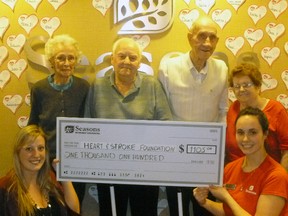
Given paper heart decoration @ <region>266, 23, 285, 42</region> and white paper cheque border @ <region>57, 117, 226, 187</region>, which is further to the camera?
paper heart decoration @ <region>266, 23, 285, 42</region>

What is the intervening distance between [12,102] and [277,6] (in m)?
2.47

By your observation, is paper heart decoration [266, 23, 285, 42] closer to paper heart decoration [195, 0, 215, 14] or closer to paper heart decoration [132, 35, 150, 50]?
paper heart decoration [195, 0, 215, 14]

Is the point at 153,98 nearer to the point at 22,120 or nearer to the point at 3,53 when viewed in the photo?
the point at 22,120

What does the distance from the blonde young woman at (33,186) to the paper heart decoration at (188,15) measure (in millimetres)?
1814

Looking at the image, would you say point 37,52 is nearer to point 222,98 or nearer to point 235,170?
point 222,98

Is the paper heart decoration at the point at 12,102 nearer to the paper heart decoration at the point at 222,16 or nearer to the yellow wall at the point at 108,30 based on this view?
the yellow wall at the point at 108,30

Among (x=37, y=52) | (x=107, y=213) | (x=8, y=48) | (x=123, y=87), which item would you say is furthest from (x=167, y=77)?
(x=8, y=48)

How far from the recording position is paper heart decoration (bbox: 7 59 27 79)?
3729 mm

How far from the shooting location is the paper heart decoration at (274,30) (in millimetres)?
3666

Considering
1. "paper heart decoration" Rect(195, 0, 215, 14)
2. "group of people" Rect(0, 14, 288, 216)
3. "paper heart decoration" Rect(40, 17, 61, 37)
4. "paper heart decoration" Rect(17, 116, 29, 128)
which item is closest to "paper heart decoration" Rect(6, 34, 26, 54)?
"paper heart decoration" Rect(40, 17, 61, 37)

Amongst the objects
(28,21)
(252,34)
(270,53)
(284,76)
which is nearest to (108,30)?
(28,21)

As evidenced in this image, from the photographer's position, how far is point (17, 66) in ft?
12.3

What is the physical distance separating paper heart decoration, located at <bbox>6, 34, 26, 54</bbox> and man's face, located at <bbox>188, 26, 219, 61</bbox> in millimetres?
1572

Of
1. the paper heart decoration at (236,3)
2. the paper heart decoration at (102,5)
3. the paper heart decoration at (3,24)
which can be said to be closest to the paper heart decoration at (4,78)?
the paper heart decoration at (3,24)
